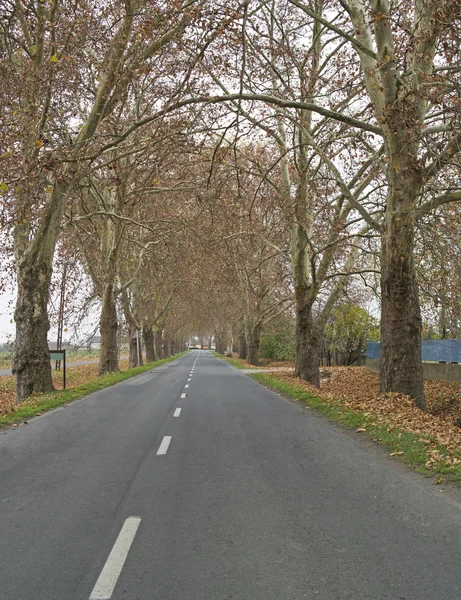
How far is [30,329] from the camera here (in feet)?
51.6

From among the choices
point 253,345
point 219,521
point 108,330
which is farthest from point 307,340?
point 253,345

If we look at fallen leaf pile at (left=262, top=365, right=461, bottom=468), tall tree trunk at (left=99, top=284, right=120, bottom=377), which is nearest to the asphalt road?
fallen leaf pile at (left=262, top=365, right=461, bottom=468)

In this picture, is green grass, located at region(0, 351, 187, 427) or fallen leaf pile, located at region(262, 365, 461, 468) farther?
green grass, located at region(0, 351, 187, 427)

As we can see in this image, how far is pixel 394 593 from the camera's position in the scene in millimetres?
3357

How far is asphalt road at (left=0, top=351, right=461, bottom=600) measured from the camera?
3506 millimetres

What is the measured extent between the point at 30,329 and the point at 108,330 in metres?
Result: 11.1

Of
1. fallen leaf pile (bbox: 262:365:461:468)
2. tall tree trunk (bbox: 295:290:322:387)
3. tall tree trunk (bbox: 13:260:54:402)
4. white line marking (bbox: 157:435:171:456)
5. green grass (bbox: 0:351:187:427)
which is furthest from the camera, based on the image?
tall tree trunk (bbox: 295:290:322:387)

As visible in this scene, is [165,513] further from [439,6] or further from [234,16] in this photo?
[439,6]

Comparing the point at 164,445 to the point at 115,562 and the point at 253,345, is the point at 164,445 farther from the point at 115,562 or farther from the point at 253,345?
the point at 253,345

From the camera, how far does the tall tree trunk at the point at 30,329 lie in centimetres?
1574

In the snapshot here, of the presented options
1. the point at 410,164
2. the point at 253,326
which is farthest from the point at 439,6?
the point at 253,326

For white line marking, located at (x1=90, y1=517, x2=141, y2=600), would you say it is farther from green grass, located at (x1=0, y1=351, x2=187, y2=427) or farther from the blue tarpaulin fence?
the blue tarpaulin fence

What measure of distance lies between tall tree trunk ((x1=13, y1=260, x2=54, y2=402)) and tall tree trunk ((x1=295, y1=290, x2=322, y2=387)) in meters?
9.77

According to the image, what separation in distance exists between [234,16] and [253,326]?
3113cm
